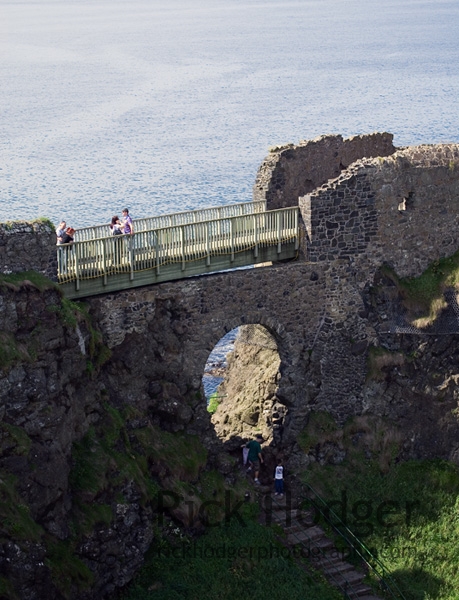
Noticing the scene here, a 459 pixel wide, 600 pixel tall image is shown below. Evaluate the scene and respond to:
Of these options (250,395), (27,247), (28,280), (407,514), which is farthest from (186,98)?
(28,280)

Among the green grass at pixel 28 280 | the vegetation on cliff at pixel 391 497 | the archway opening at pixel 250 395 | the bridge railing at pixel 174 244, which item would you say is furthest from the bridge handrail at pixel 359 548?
the green grass at pixel 28 280

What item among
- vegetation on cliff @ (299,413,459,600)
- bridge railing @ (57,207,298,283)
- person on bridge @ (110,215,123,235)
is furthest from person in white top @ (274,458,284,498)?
person on bridge @ (110,215,123,235)

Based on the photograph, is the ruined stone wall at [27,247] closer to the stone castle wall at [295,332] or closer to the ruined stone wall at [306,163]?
the stone castle wall at [295,332]

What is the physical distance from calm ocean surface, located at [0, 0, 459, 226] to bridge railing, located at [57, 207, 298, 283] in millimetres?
32312

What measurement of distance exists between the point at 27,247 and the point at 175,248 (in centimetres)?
683

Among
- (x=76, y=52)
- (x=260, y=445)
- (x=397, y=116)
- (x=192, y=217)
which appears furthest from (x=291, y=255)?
(x=76, y=52)

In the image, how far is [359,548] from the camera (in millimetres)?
48688

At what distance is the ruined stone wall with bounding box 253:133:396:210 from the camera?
176 ft

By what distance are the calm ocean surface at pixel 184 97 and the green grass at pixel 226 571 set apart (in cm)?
3821

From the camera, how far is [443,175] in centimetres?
5275

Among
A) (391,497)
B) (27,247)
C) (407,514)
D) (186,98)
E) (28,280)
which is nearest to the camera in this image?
(28,280)

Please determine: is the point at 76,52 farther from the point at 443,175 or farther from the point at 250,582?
the point at 250,582

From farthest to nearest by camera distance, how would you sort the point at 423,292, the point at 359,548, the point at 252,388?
the point at 252,388
the point at 423,292
the point at 359,548

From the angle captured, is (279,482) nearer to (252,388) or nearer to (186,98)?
(252,388)
